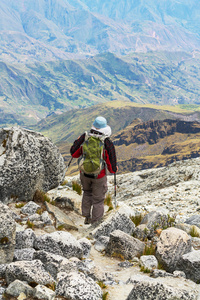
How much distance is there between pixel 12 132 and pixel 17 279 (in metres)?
7.38

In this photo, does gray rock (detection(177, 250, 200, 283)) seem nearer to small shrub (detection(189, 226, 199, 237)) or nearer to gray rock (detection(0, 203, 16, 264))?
small shrub (detection(189, 226, 199, 237))

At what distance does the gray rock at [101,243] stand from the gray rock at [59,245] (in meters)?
1.42

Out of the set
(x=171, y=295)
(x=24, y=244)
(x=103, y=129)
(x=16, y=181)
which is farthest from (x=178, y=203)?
(x=171, y=295)

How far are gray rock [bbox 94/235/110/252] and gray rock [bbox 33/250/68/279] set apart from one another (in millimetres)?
2652

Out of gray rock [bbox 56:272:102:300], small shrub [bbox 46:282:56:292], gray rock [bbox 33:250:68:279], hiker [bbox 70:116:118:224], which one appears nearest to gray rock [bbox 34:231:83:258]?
gray rock [bbox 33:250:68:279]

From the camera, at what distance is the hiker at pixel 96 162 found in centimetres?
970

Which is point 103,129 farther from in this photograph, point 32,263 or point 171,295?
point 171,295

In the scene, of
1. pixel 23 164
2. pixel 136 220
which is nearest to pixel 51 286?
pixel 23 164

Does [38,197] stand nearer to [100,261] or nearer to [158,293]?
[100,261]

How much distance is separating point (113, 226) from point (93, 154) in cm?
245

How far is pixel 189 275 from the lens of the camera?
19.5ft

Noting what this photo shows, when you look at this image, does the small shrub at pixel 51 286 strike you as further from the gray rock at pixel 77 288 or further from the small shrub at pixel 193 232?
the small shrub at pixel 193 232

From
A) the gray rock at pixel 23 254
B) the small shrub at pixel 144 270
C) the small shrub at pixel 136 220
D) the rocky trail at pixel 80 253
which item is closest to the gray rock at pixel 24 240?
the rocky trail at pixel 80 253

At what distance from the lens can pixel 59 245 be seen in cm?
649
